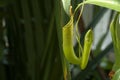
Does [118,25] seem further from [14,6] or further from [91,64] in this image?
[14,6]

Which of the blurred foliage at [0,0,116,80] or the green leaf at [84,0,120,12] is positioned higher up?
the green leaf at [84,0,120,12]

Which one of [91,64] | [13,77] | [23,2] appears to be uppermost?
[23,2]

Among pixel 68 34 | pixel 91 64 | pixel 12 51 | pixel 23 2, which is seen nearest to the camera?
pixel 68 34

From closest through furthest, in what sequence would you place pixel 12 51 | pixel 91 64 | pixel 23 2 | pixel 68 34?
pixel 68 34 → pixel 91 64 → pixel 23 2 → pixel 12 51

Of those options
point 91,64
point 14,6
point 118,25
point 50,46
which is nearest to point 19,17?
point 14,6

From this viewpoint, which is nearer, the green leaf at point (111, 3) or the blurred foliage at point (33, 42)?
the green leaf at point (111, 3)

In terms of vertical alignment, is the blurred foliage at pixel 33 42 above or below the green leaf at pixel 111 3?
below

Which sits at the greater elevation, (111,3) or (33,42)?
(111,3)

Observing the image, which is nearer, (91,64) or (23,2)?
(91,64)

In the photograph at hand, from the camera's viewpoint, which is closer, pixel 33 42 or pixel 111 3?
pixel 111 3

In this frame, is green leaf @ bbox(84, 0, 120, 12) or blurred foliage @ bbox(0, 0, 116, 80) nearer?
green leaf @ bbox(84, 0, 120, 12)

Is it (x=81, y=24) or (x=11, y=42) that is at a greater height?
(x=81, y=24)
